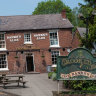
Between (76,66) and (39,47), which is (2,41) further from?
(76,66)

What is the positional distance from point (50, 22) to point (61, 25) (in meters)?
1.75

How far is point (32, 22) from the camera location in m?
35.0

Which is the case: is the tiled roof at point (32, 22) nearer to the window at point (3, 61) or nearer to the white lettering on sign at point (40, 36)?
the white lettering on sign at point (40, 36)

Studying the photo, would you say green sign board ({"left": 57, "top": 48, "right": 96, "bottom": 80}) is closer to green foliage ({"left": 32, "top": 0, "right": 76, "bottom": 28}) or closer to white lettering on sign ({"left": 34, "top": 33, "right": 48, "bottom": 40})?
white lettering on sign ({"left": 34, "top": 33, "right": 48, "bottom": 40})

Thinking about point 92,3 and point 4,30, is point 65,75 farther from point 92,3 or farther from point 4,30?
point 4,30

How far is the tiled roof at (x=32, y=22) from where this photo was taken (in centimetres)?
3359

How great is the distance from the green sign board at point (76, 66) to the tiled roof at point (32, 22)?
2049 cm

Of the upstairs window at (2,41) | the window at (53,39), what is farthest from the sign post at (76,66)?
the upstairs window at (2,41)

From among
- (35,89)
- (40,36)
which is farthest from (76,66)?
(40,36)

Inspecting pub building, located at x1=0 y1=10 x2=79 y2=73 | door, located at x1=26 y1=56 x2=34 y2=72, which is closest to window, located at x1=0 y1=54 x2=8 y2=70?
pub building, located at x1=0 y1=10 x2=79 y2=73

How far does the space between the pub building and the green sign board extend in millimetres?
19614

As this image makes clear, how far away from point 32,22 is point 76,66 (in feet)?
74.2

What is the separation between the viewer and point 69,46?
3344 cm

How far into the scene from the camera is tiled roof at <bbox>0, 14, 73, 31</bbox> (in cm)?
3359
